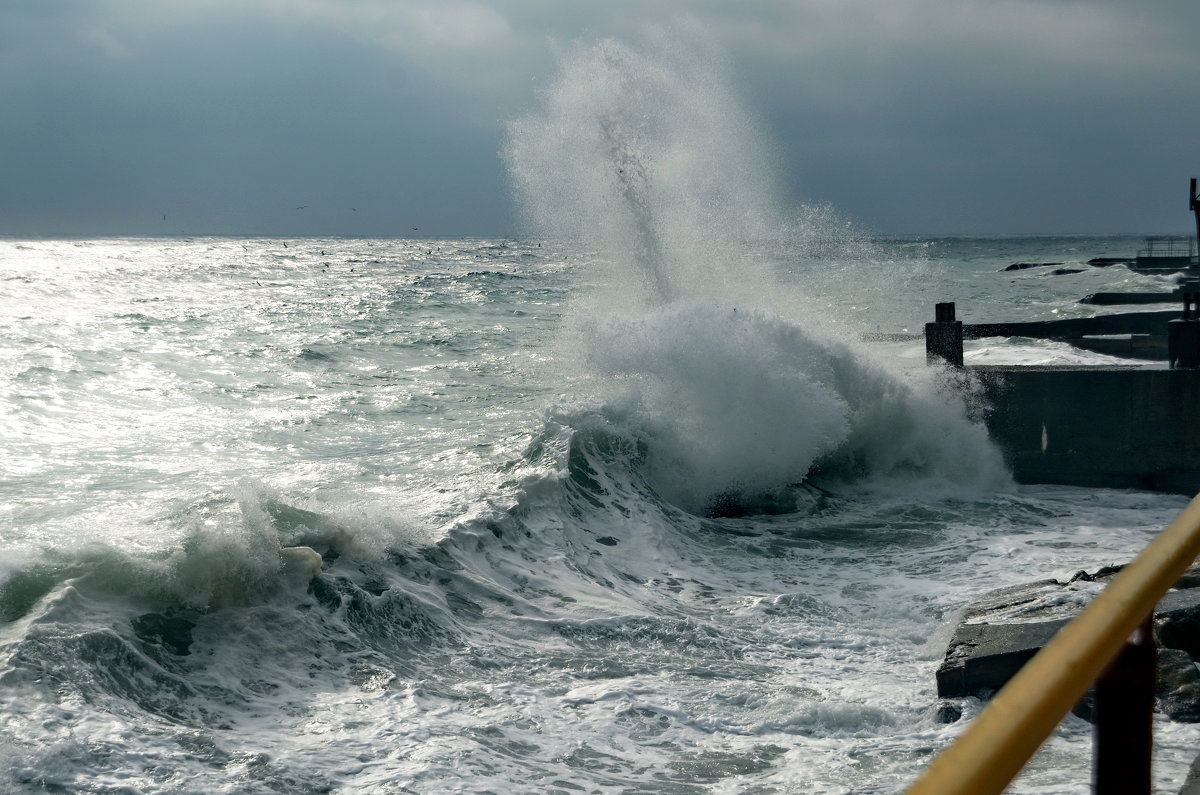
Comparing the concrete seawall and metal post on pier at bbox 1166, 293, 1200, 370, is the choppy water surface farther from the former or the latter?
metal post on pier at bbox 1166, 293, 1200, 370

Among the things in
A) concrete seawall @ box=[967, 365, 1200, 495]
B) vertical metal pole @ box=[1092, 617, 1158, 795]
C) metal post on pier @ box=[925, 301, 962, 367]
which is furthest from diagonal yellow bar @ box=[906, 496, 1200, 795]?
metal post on pier @ box=[925, 301, 962, 367]

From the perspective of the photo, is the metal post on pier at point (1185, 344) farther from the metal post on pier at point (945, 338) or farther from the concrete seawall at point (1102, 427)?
the metal post on pier at point (945, 338)

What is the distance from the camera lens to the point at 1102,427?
12656 mm

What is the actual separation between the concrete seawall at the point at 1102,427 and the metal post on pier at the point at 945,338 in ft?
2.99

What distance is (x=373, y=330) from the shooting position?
3039cm

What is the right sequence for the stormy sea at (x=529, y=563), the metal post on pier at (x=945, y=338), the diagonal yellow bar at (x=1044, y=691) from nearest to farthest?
the diagonal yellow bar at (x=1044, y=691), the stormy sea at (x=529, y=563), the metal post on pier at (x=945, y=338)

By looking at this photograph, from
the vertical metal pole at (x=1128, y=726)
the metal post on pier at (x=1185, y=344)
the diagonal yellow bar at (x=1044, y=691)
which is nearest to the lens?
the diagonal yellow bar at (x=1044, y=691)

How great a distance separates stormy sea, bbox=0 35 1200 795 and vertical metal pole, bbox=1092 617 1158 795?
407cm

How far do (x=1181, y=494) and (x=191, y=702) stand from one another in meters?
10.9

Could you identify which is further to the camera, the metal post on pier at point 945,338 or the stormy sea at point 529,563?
the metal post on pier at point 945,338

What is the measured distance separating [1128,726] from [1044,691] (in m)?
0.34

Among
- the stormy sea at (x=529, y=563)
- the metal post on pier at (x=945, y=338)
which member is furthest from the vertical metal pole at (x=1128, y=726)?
the metal post on pier at (x=945, y=338)

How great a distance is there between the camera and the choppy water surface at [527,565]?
5461mm

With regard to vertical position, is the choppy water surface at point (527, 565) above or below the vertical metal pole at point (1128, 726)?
below
